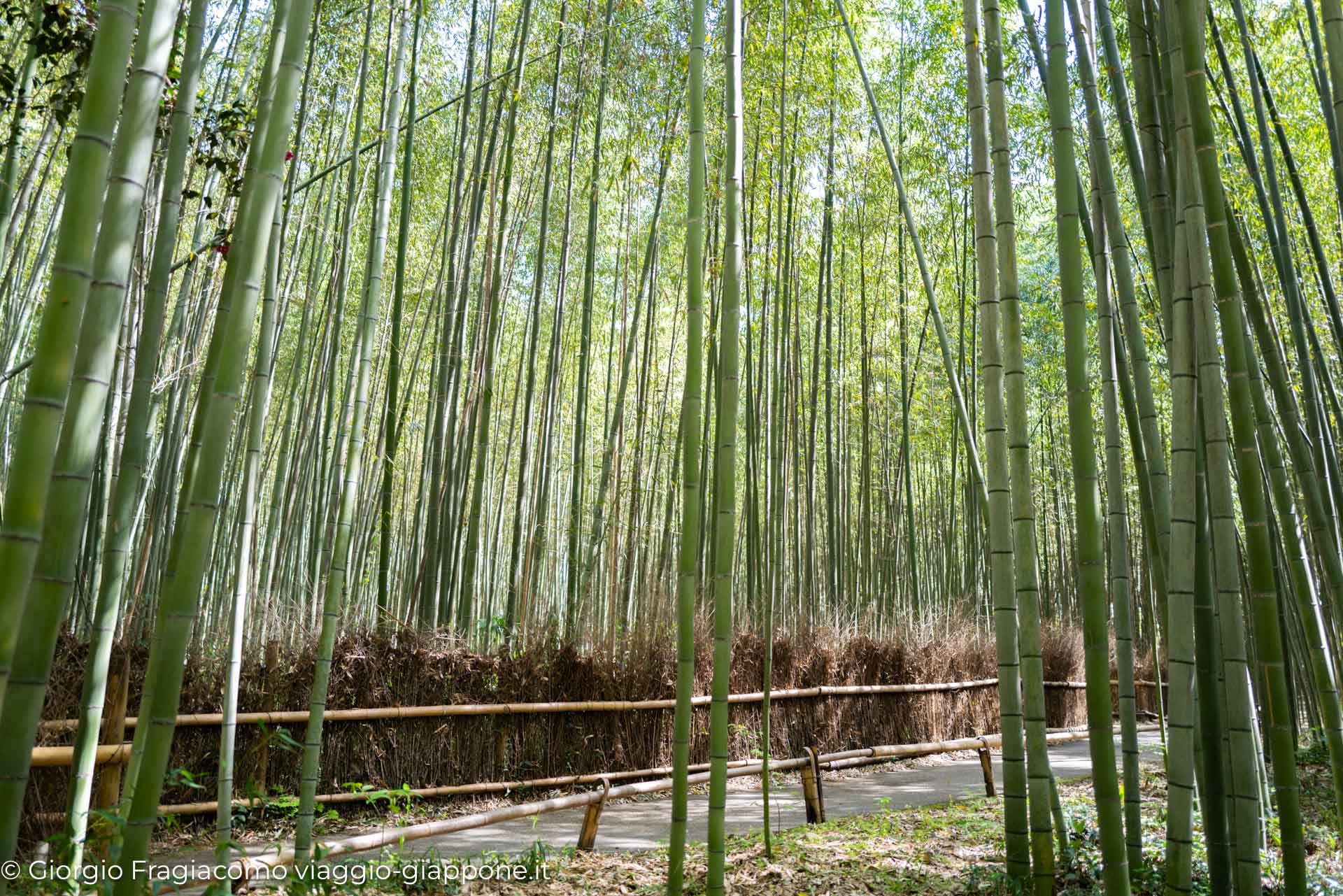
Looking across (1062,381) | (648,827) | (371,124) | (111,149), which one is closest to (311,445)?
(371,124)

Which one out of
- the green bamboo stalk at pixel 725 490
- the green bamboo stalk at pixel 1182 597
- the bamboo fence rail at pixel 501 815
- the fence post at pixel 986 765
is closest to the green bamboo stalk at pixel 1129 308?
the green bamboo stalk at pixel 1182 597

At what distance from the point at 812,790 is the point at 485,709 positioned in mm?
1577

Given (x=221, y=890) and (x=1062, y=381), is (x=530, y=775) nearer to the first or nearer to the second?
(x=221, y=890)

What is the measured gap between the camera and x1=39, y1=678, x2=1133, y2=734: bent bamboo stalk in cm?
359

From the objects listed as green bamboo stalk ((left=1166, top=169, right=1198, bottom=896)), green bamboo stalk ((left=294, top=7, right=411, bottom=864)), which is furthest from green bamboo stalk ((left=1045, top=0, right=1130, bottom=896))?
green bamboo stalk ((left=294, top=7, right=411, bottom=864))

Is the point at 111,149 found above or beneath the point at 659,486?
beneath

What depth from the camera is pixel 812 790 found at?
3.87 meters

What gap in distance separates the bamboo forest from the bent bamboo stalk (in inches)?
1.0

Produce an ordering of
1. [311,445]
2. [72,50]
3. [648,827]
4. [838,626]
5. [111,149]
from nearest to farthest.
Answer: [111,149] < [72,50] < [648,827] < [311,445] < [838,626]

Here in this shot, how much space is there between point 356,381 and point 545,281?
6817 millimetres

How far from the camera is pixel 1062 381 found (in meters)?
9.21

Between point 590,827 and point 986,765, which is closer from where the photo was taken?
point 590,827

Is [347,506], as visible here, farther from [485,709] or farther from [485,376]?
[485,376]

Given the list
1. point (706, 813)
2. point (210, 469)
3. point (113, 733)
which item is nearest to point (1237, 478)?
point (210, 469)
